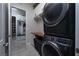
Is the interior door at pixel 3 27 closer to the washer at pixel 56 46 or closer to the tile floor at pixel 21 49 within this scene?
the tile floor at pixel 21 49

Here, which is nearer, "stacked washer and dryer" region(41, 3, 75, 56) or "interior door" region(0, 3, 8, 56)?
"stacked washer and dryer" region(41, 3, 75, 56)

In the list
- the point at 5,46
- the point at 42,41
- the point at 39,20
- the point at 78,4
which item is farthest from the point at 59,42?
the point at 5,46

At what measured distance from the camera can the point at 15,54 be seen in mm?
1151

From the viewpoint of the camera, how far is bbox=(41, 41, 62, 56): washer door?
1105 millimetres

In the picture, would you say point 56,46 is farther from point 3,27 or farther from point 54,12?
point 3,27

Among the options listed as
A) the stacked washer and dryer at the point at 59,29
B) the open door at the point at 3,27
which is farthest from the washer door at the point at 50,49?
the open door at the point at 3,27

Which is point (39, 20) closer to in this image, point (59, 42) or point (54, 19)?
point (54, 19)

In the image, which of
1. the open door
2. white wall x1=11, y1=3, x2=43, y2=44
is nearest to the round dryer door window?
white wall x1=11, y1=3, x2=43, y2=44

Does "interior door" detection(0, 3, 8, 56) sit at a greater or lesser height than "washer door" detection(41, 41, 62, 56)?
greater

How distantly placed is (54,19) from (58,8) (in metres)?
0.13

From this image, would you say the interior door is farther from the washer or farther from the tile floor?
the washer

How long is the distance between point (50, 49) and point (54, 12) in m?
0.43

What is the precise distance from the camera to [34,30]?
1.13m

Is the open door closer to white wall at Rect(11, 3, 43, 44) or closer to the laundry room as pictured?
the laundry room
